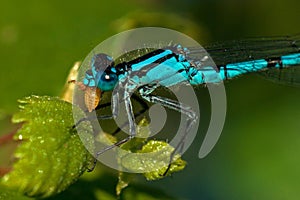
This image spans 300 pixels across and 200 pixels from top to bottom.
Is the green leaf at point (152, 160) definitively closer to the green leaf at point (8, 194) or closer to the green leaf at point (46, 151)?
the green leaf at point (46, 151)

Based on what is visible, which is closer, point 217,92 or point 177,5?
point 217,92

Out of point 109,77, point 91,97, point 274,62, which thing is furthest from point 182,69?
point 274,62

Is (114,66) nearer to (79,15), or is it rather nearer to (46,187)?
(46,187)

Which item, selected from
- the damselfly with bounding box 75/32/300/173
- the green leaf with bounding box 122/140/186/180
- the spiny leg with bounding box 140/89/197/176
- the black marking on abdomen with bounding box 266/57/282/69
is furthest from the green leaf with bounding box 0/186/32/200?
the black marking on abdomen with bounding box 266/57/282/69

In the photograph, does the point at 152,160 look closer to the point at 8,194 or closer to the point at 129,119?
the point at 129,119

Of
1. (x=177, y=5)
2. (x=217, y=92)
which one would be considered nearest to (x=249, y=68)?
(x=217, y=92)

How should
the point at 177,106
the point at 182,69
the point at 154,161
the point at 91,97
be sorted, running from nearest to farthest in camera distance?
1. the point at 154,161
2. the point at 91,97
3. the point at 177,106
4. the point at 182,69
